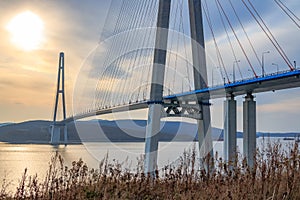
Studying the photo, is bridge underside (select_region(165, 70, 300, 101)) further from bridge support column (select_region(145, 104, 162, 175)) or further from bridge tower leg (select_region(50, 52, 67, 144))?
bridge tower leg (select_region(50, 52, 67, 144))

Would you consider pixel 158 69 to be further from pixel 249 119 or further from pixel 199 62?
pixel 249 119

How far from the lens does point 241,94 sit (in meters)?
20.6

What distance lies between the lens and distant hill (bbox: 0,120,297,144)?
25656 millimetres

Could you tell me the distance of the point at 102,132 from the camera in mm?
47000

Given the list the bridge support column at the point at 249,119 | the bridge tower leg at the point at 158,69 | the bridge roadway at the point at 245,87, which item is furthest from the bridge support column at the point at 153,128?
the bridge support column at the point at 249,119

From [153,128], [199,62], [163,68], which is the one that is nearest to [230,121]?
[199,62]

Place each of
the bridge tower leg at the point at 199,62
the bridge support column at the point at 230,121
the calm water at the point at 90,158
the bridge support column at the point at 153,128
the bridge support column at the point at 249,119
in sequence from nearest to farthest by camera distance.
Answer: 1. the calm water at the point at 90,158
2. the bridge tower leg at the point at 199,62
3. the bridge support column at the point at 153,128
4. the bridge support column at the point at 249,119
5. the bridge support column at the point at 230,121

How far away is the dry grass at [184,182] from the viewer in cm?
345

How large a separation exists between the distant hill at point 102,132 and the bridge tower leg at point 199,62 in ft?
2.17

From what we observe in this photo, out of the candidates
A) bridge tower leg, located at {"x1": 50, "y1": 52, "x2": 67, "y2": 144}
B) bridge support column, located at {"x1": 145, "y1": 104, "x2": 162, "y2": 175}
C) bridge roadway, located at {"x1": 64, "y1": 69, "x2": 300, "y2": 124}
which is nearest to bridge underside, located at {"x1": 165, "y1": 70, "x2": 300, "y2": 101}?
bridge roadway, located at {"x1": 64, "y1": 69, "x2": 300, "y2": 124}

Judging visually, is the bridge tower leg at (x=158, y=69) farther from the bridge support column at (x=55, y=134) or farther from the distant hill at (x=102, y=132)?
the bridge support column at (x=55, y=134)

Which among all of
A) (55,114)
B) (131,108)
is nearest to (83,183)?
(131,108)

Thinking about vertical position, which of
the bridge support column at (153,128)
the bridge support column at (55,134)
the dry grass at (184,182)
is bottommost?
the dry grass at (184,182)

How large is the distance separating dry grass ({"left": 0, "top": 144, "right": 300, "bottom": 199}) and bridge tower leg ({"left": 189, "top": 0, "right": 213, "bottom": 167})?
15491mm
